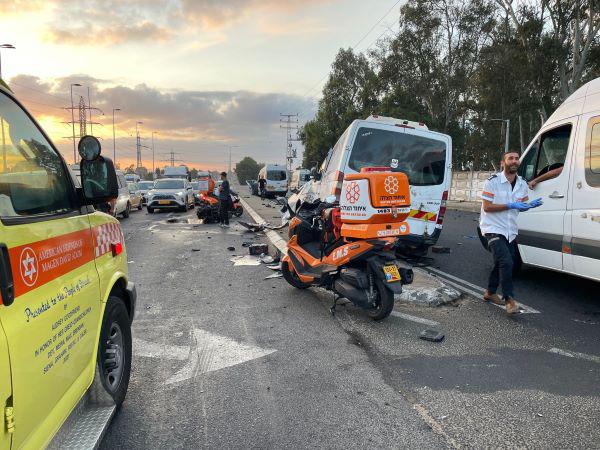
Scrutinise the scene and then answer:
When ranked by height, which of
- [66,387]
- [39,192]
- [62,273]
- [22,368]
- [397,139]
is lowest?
[66,387]

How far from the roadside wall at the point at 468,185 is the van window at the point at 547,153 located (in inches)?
927

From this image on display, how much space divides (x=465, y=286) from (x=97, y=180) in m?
5.72

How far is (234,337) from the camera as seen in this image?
479 cm

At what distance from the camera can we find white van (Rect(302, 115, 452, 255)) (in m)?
8.23

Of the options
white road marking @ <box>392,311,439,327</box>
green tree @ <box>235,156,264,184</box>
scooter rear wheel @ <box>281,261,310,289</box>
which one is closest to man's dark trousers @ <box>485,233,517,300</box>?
white road marking @ <box>392,311,439,327</box>

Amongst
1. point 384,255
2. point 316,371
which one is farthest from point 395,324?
point 316,371

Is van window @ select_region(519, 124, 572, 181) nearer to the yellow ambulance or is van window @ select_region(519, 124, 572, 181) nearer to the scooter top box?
the scooter top box

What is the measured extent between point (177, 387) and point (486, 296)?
13.7 ft

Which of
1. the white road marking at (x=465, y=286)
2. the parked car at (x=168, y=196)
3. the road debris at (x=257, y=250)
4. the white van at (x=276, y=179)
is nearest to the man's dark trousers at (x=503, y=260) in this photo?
the white road marking at (x=465, y=286)

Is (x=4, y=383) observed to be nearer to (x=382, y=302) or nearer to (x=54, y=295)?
(x=54, y=295)

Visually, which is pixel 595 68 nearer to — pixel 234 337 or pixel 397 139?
pixel 397 139

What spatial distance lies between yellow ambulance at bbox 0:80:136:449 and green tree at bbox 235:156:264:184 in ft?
520

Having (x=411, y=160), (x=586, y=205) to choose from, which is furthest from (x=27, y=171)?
(x=411, y=160)

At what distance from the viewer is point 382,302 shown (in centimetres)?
516
